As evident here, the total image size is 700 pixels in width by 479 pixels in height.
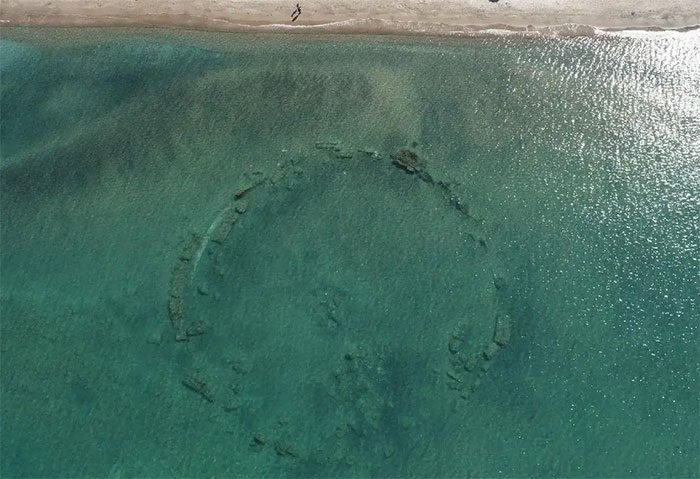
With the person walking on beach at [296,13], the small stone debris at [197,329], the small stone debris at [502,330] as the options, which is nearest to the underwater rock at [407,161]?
the small stone debris at [502,330]

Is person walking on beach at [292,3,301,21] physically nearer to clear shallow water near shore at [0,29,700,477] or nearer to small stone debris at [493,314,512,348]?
clear shallow water near shore at [0,29,700,477]

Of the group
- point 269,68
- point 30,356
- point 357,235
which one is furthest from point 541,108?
point 30,356

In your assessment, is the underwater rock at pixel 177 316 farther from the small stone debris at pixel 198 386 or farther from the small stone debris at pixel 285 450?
the small stone debris at pixel 285 450

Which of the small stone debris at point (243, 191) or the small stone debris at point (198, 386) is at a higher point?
the small stone debris at point (243, 191)

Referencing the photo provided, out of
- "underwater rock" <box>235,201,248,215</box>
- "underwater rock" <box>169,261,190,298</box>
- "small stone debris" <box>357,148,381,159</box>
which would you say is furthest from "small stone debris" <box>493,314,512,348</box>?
"underwater rock" <box>169,261,190,298</box>

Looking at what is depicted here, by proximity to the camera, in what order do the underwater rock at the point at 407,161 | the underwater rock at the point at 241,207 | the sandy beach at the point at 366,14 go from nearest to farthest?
1. the underwater rock at the point at 241,207
2. the underwater rock at the point at 407,161
3. the sandy beach at the point at 366,14

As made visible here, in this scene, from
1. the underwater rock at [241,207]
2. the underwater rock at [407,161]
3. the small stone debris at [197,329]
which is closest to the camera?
the small stone debris at [197,329]
